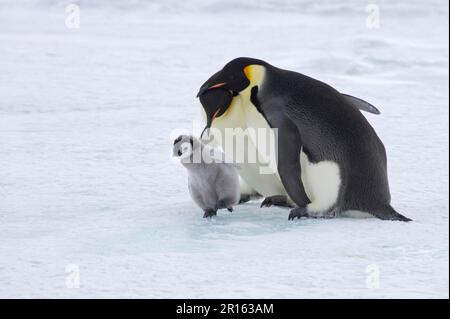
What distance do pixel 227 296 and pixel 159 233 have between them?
785 mm

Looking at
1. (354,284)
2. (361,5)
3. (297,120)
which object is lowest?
(354,284)

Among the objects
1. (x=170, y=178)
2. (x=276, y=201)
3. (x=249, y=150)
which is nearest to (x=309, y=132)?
(x=249, y=150)

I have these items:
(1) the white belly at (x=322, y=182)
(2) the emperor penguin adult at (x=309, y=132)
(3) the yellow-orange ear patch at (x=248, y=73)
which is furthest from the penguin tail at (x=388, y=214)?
(3) the yellow-orange ear patch at (x=248, y=73)

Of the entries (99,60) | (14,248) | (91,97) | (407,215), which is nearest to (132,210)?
(14,248)

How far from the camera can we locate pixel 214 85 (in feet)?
11.2

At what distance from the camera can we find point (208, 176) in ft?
11.5

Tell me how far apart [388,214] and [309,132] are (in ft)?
1.44

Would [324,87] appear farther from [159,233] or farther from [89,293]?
[89,293]

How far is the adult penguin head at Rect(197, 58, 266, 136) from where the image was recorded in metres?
A: 3.39

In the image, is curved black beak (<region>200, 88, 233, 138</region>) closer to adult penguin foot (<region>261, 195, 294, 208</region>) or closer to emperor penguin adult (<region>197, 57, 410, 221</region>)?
emperor penguin adult (<region>197, 57, 410, 221</region>)

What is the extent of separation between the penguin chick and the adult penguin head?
5.9 inches

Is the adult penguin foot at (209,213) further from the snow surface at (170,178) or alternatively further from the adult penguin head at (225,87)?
the adult penguin head at (225,87)

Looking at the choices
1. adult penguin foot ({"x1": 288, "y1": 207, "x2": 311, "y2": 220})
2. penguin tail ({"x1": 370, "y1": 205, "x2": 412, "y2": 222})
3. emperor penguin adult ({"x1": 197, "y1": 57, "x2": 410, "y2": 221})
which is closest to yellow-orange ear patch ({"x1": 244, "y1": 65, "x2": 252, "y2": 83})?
emperor penguin adult ({"x1": 197, "y1": 57, "x2": 410, "y2": 221})

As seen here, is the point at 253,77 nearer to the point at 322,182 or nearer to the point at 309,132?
the point at 309,132
